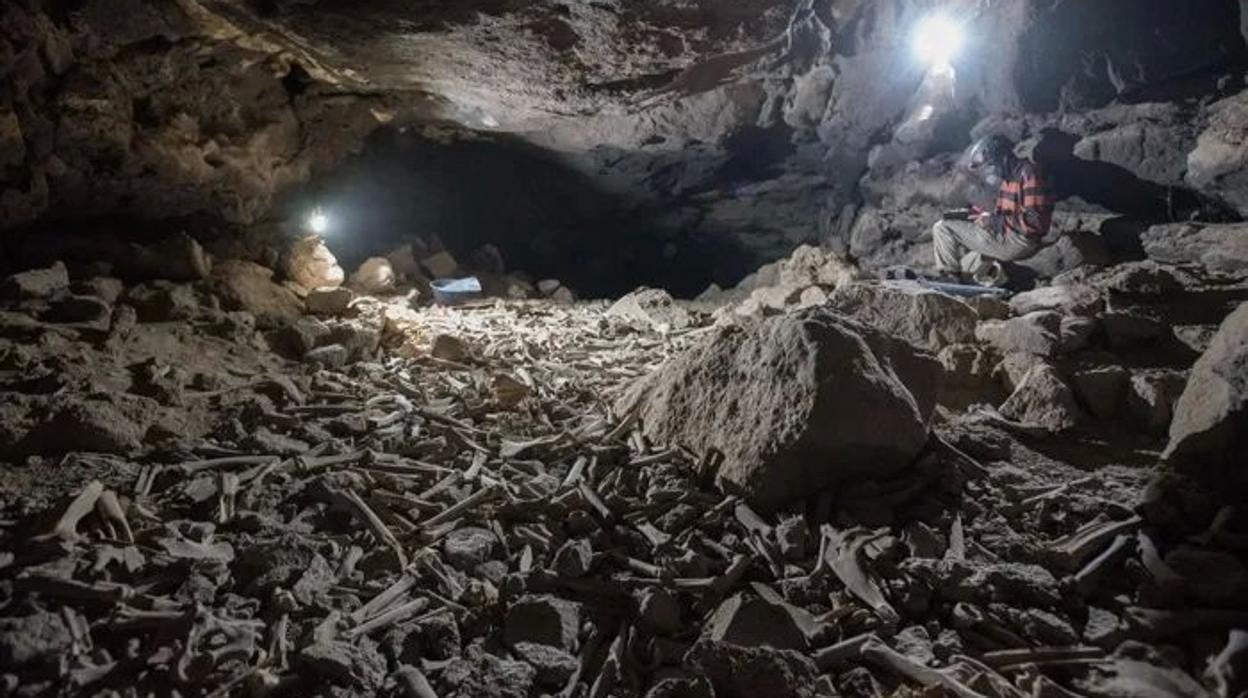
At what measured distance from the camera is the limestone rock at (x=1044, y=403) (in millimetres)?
3847

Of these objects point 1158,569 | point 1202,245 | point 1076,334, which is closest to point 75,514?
point 1158,569

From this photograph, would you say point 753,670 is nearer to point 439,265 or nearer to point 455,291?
point 455,291

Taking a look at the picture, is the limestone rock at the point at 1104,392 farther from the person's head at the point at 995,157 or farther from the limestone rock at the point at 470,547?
the person's head at the point at 995,157

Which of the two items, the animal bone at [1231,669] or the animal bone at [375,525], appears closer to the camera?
the animal bone at [1231,669]

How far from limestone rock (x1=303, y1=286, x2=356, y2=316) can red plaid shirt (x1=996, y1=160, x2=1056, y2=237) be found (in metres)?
7.41

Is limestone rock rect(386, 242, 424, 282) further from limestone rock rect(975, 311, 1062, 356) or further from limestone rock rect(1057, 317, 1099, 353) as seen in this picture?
limestone rock rect(1057, 317, 1099, 353)

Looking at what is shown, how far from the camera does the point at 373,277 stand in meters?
9.20

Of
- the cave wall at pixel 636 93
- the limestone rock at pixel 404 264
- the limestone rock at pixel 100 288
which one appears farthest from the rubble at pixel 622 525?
the limestone rock at pixel 404 264

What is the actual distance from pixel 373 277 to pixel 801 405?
7604 millimetres

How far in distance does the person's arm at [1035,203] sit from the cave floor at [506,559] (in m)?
Answer: 4.17

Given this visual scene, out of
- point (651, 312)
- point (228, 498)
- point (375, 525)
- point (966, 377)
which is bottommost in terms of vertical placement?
point (228, 498)

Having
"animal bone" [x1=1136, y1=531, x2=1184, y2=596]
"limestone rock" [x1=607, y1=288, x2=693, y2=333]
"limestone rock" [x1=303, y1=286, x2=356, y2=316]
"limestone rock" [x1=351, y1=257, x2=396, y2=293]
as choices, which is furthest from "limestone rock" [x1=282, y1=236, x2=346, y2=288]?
"animal bone" [x1=1136, y1=531, x2=1184, y2=596]

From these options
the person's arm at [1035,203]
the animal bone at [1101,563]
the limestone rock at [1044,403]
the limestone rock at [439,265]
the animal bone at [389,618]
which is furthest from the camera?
the limestone rock at [439,265]

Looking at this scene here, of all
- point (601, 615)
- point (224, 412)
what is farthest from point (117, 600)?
point (224, 412)
